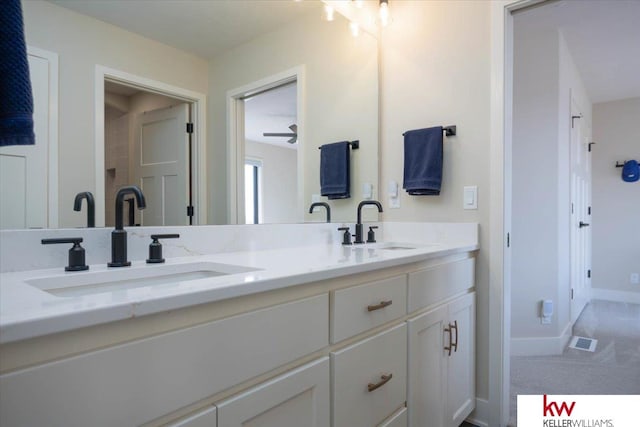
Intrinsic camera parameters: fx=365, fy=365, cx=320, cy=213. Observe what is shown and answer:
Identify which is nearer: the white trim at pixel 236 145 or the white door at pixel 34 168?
the white door at pixel 34 168

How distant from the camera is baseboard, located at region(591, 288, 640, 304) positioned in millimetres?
4230

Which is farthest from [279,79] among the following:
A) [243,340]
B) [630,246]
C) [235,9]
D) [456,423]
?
[630,246]

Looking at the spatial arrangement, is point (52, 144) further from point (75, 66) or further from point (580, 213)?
point (580, 213)

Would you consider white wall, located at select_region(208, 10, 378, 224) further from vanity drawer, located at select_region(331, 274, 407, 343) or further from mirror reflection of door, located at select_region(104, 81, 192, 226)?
vanity drawer, located at select_region(331, 274, 407, 343)

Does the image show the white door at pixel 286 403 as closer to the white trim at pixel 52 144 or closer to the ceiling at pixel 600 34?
the white trim at pixel 52 144

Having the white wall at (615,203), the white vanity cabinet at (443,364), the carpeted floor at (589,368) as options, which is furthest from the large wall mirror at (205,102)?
the white wall at (615,203)

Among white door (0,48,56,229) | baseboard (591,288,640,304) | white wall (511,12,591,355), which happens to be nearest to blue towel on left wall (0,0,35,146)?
white door (0,48,56,229)

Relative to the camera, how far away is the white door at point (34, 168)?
0.94m

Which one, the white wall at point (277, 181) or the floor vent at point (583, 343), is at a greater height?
the white wall at point (277, 181)

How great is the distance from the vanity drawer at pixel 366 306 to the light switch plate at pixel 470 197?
74cm

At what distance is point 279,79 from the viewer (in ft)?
5.63

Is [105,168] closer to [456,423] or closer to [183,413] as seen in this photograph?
[183,413]

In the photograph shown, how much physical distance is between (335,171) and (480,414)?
4.65 ft

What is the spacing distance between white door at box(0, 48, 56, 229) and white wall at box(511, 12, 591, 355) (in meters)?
2.80
